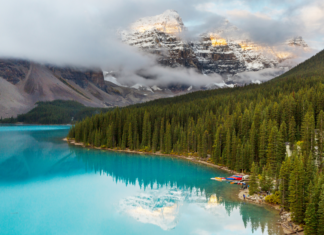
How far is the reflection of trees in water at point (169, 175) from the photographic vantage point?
4059 cm

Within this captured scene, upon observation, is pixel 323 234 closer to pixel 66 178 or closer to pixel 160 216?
pixel 160 216

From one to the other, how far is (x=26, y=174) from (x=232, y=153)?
52.7 m

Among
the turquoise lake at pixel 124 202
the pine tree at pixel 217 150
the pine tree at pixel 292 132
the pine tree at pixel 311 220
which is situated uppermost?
the pine tree at pixel 292 132

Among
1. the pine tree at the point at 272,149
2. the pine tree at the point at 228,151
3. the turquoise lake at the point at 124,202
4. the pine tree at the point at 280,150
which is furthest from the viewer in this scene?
the pine tree at the point at 228,151

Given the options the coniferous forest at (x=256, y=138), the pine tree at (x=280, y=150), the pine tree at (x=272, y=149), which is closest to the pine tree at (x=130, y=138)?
the coniferous forest at (x=256, y=138)

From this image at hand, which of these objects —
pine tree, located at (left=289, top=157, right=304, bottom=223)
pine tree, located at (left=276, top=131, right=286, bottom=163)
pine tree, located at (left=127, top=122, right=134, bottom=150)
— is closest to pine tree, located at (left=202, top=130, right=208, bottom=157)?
pine tree, located at (left=276, top=131, right=286, bottom=163)

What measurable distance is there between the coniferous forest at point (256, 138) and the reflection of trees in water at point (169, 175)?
459cm

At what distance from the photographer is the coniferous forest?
36625 mm

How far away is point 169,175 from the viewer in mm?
69125

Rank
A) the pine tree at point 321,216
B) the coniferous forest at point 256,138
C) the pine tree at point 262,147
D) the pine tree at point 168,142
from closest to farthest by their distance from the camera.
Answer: the pine tree at point 321,216, the coniferous forest at point 256,138, the pine tree at point 262,147, the pine tree at point 168,142

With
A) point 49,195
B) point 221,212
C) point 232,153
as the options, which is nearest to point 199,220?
point 221,212

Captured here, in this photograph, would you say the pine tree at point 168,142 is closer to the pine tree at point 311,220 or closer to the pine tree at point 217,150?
the pine tree at point 217,150

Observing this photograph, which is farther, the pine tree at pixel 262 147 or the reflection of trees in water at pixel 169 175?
the pine tree at pixel 262 147

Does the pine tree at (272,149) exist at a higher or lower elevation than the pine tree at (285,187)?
higher
